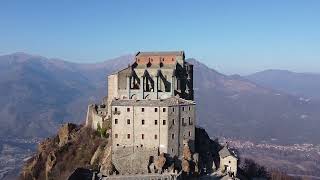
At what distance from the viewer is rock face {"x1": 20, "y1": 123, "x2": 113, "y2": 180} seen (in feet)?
308

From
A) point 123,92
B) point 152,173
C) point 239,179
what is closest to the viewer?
point 152,173

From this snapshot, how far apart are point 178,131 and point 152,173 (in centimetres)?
915

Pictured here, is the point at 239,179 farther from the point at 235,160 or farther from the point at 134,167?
the point at 134,167

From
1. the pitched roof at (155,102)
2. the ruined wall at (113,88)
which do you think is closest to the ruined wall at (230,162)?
the pitched roof at (155,102)

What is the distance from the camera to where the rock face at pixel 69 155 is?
94000 millimetres

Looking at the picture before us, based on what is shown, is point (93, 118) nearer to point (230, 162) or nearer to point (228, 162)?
point (228, 162)

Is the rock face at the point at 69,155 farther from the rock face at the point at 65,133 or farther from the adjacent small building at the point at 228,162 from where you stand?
the adjacent small building at the point at 228,162

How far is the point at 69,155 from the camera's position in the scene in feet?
331

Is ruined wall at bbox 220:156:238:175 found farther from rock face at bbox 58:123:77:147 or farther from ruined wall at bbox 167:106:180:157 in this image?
rock face at bbox 58:123:77:147

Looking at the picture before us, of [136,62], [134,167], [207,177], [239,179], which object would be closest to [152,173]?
[134,167]

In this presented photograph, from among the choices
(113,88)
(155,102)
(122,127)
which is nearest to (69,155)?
(113,88)

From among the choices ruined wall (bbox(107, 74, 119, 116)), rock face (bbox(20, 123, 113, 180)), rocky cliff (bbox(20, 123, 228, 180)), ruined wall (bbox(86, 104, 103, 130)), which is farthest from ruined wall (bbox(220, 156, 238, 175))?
ruined wall (bbox(86, 104, 103, 130))

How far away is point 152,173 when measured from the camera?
83.8m

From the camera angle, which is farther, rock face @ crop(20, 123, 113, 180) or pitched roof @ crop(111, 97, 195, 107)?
rock face @ crop(20, 123, 113, 180)
